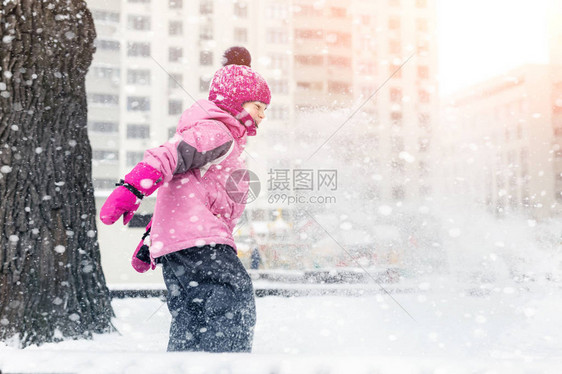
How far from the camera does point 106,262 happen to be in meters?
13.9

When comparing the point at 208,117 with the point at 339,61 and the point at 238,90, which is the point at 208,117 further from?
the point at 339,61

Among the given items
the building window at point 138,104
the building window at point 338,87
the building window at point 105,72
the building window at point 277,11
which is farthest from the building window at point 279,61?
the building window at point 105,72

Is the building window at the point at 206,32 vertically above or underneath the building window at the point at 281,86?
above

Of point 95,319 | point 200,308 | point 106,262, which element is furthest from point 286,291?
point 106,262

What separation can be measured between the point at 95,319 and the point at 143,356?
96.8 inches

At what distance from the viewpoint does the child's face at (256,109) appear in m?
2.04

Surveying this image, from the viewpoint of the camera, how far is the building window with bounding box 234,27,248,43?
38.4 meters

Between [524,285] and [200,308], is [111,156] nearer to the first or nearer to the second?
[524,285]

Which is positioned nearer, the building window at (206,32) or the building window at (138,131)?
the building window at (138,131)

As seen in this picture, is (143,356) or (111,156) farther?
(111,156)

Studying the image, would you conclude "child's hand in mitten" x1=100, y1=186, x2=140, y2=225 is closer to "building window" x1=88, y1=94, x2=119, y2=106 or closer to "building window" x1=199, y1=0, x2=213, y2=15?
"building window" x1=88, y1=94, x2=119, y2=106

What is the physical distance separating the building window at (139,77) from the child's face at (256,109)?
36931mm

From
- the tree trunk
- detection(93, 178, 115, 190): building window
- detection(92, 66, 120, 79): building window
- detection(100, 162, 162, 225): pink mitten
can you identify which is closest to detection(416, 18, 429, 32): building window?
detection(92, 66, 120, 79): building window

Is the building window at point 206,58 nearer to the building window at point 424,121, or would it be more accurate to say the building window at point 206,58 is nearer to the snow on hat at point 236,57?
the building window at point 424,121
